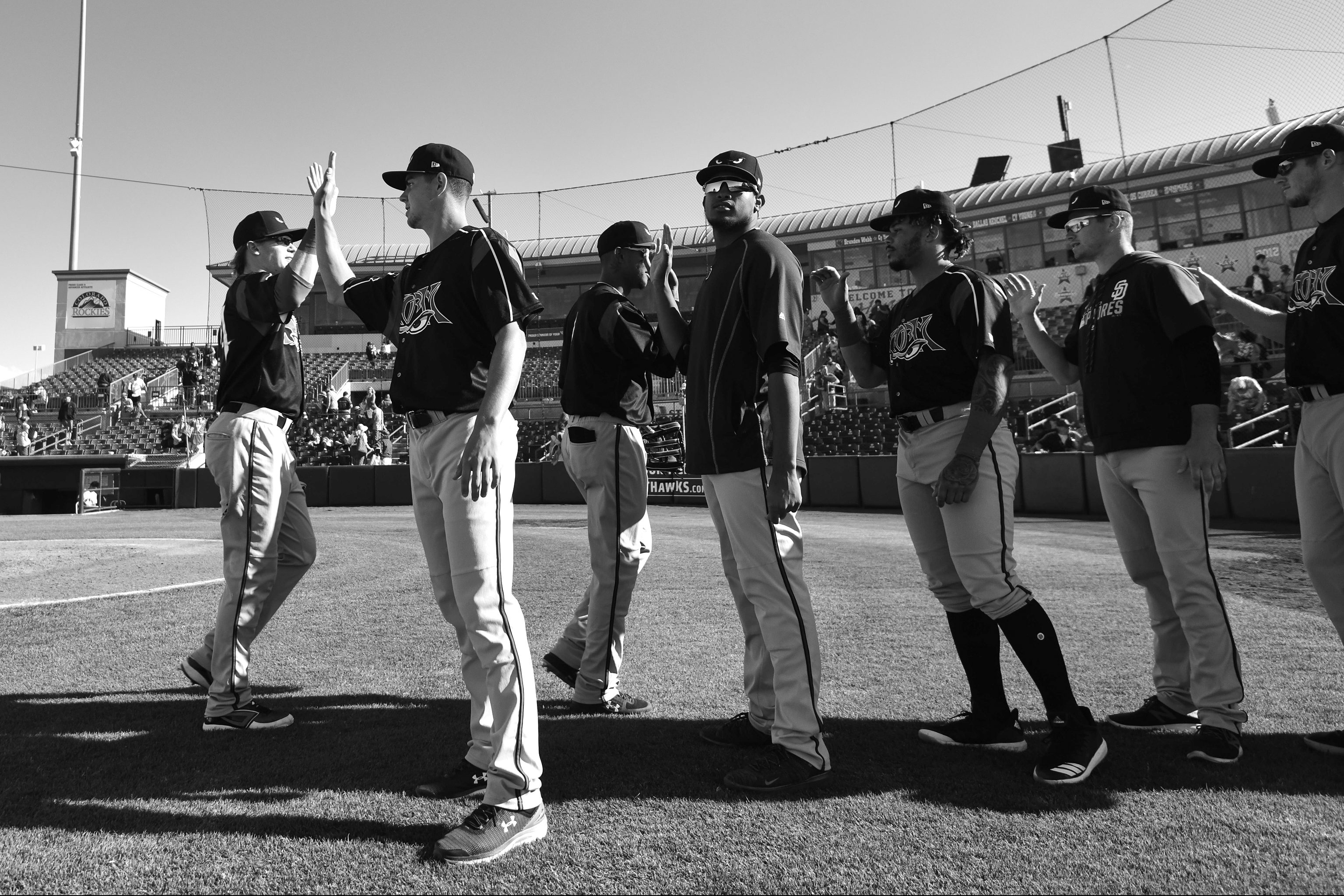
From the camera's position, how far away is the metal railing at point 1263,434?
1361 centimetres

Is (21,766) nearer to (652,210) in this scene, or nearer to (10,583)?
(10,583)

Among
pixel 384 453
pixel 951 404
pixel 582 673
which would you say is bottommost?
pixel 582 673

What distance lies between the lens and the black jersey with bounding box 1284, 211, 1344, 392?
2.93 meters

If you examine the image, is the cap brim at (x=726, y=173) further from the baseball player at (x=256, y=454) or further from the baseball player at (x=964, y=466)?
the baseball player at (x=256, y=454)

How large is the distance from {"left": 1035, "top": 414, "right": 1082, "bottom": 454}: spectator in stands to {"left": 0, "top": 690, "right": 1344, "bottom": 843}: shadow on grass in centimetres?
1434

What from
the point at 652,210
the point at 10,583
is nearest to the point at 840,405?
the point at 652,210

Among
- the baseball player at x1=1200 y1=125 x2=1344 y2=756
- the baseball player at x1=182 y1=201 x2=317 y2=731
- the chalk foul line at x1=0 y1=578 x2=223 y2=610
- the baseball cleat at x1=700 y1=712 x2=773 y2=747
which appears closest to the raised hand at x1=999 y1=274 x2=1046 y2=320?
the baseball player at x1=1200 y1=125 x2=1344 y2=756

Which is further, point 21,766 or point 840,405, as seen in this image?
point 840,405

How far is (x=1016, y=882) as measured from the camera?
1.93 metres

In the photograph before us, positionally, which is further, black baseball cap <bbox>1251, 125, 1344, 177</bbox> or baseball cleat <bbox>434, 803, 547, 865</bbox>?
black baseball cap <bbox>1251, 125, 1344, 177</bbox>

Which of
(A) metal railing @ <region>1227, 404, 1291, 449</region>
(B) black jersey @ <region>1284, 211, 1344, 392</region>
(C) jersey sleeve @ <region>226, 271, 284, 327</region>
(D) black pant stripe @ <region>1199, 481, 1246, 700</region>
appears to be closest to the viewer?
(B) black jersey @ <region>1284, 211, 1344, 392</region>

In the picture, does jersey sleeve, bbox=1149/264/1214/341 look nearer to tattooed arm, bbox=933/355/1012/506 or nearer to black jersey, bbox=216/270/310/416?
tattooed arm, bbox=933/355/1012/506

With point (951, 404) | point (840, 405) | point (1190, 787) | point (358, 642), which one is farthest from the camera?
point (840, 405)

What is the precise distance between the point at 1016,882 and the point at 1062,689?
101 cm
